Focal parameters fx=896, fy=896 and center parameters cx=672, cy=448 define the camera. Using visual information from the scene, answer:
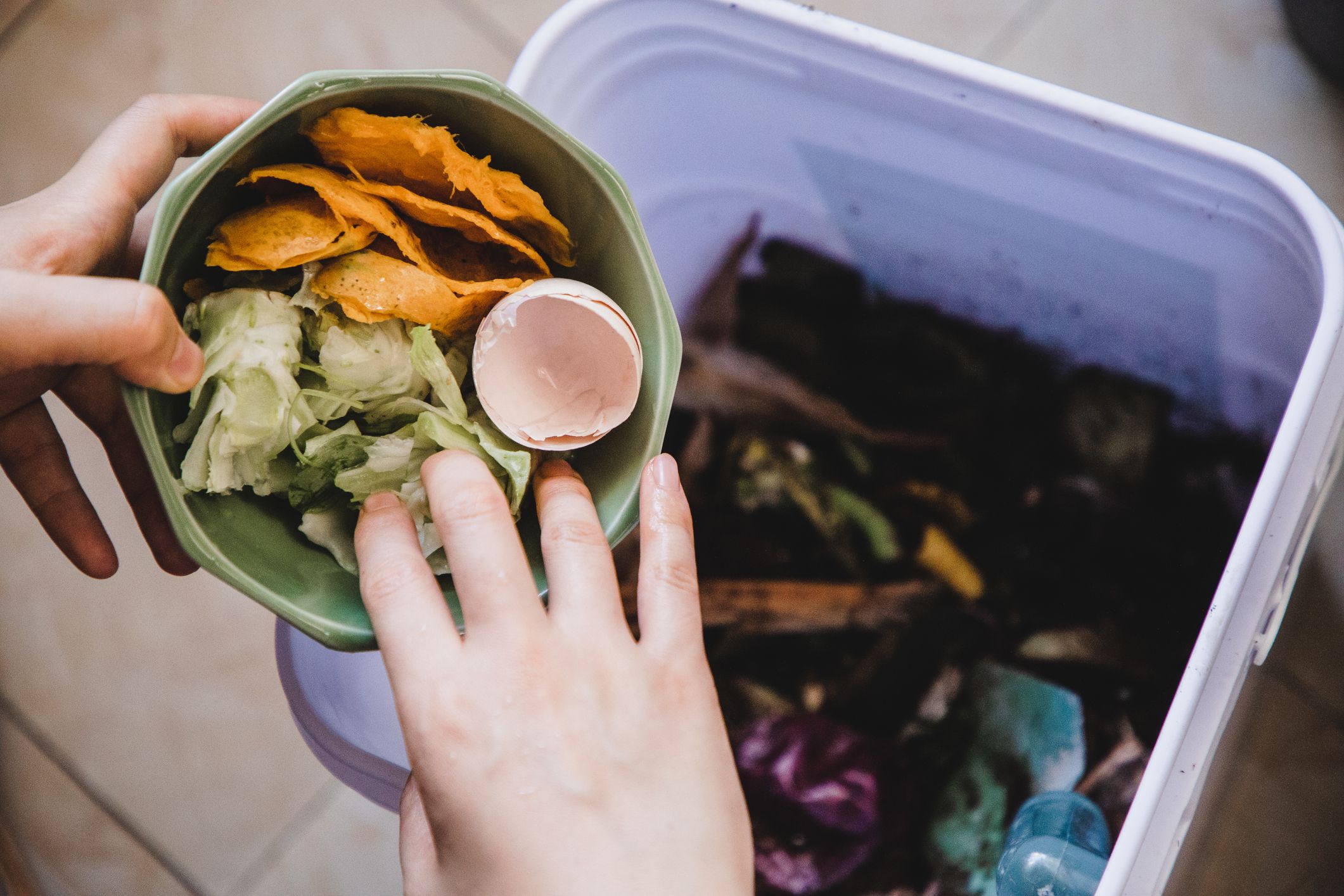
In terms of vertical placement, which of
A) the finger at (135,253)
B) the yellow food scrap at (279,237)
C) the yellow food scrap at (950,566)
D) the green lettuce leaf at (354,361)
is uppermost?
the yellow food scrap at (279,237)

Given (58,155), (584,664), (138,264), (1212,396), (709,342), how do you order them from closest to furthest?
(584,664) → (138,264) → (1212,396) → (709,342) → (58,155)

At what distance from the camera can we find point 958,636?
785 mm

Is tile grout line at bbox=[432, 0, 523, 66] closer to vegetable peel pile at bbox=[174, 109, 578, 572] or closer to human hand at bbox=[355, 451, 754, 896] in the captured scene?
vegetable peel pile at bbox=[174, 109, 578, 572]

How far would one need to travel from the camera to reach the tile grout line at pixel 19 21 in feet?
3.14

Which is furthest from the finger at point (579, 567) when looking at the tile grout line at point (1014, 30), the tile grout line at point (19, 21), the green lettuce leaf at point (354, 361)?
the tile grout line at point (19, 21)

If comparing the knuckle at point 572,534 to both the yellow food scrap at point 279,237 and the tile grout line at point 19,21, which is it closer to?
the yellow food scrap at point 279,237

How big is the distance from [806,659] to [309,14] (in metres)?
0.84

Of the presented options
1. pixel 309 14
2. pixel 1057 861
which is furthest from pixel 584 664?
pixel 309 14

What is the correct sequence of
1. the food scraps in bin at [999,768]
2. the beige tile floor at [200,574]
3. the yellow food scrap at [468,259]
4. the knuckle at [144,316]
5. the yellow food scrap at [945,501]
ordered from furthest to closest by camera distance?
the beige tile floor at [200,574], the yellow food scrap at [945,501], the food scraps in bin at [999,768], the yellow food scrap at [468,259], the knuckle at [144,316]

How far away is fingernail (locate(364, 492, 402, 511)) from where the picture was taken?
0.43m

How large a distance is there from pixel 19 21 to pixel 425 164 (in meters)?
0.82

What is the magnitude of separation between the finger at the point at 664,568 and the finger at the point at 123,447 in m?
0.32

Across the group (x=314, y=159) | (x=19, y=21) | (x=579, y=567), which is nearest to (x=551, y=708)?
(x=579, y=567)

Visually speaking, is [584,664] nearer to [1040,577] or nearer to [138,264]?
[138,264]
